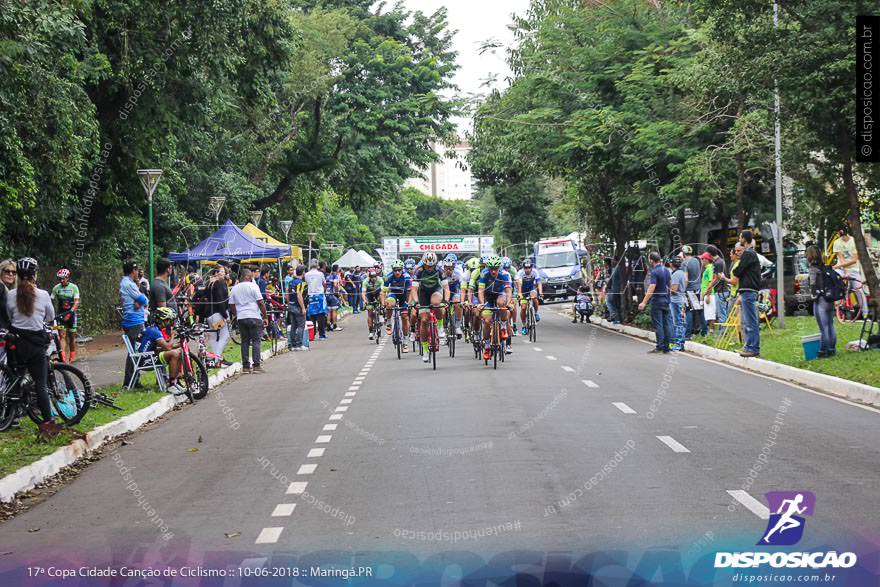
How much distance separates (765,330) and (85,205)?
1636cm

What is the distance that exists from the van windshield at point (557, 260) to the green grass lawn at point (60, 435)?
136 ft

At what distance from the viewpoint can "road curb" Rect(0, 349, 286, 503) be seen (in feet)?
34.4

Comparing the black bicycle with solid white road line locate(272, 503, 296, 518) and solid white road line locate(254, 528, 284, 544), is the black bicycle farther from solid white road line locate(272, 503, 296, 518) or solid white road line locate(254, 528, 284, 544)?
solid white road line locate(254, 528, 284, 544)

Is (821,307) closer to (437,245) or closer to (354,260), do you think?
(437,245)

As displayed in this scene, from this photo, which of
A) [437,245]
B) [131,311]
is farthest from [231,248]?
[437,245]

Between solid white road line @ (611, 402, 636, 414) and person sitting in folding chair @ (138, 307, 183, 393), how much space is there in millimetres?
6658

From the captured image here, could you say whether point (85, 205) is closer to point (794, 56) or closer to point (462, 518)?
point (794, 56)

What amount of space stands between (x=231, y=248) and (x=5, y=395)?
20.3 m

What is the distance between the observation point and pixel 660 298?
989 inches

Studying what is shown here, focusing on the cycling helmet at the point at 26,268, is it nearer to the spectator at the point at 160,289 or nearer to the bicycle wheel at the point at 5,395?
the bicycle wheel at the point at 5,395

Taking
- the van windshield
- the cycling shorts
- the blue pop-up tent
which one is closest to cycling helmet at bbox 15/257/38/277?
the cycling shorts

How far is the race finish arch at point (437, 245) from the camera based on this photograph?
199 ft

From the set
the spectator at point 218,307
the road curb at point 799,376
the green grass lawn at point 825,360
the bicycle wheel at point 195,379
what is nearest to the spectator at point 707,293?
the green grass lawn at point 825,360

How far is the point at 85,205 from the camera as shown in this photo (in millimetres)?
28953
